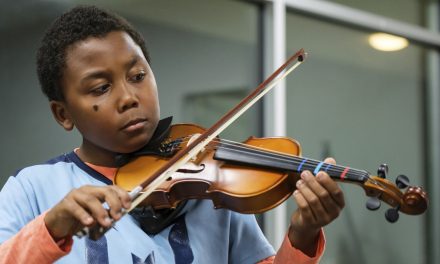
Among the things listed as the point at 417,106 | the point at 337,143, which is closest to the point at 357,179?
the point at 337,143

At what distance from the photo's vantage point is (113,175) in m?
1.09

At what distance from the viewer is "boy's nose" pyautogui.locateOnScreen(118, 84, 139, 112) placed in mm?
1047

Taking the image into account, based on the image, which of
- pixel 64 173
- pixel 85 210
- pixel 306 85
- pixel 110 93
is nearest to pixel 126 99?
pixel 110 93

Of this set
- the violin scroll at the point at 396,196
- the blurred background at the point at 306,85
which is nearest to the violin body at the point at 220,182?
the violin scroll at the point at 396,196

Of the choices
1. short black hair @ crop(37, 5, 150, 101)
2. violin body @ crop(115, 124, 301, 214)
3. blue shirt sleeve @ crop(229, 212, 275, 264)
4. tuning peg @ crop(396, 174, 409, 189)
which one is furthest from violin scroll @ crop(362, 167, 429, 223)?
short black hair @ crop(37, 5, 150, 101)

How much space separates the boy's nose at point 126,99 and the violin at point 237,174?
9cm

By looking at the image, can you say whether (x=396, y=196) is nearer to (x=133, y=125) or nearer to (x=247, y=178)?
(x=247, y=178)

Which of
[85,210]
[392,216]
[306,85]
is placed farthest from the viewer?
[306,85]

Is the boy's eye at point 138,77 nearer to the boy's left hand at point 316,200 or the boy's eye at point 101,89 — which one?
the boy's eye at point 101,89

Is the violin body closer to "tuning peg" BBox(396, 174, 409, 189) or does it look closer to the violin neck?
the violin neck

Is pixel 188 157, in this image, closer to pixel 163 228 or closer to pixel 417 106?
pixel 163 228

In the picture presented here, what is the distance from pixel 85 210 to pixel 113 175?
0.86 ft

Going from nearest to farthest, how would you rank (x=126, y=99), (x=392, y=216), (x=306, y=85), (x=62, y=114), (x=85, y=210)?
(x=85, y=210) < (x=392, y=216) < (x=126, y=99) < (x=62, y=114) < (x=306, y=85)

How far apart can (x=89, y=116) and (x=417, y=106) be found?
226 cm
